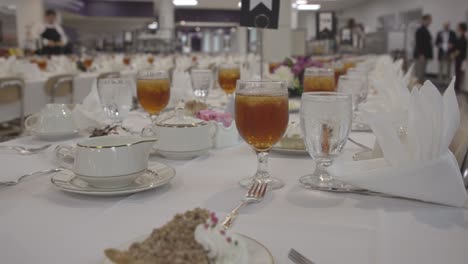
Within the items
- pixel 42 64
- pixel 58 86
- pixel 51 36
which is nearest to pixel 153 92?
pixel 58 86

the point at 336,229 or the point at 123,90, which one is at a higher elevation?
the point at 123,90

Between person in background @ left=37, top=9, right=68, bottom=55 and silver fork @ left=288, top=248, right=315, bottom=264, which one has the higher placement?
person in background @ left=37, top=9, right=68, bottom=55

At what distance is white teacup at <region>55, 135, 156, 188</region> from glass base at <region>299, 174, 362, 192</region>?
0.30m

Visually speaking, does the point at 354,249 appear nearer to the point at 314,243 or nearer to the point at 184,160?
the point at 314,243

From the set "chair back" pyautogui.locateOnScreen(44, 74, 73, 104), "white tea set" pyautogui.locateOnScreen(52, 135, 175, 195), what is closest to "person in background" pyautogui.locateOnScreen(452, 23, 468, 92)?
"chair back" pyautogui.locateOnScreen(44, 74, 73, 104)

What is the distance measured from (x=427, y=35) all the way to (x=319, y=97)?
11.5m

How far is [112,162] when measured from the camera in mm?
837

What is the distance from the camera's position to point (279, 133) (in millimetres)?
942

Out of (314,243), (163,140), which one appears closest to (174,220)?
(314,243)

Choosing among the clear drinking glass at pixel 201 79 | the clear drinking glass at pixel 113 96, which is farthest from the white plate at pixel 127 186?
the clear drinking glass at pixel 201 79

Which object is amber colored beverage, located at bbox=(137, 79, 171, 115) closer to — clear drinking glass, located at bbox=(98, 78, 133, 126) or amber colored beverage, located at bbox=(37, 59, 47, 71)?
clear drinking glass, located at bbox=(98, 78, 133, 126)

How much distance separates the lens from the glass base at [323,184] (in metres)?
0.88

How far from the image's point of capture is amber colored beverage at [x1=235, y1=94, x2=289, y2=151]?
927 mm

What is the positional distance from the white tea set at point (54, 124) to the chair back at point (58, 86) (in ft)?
8.80
